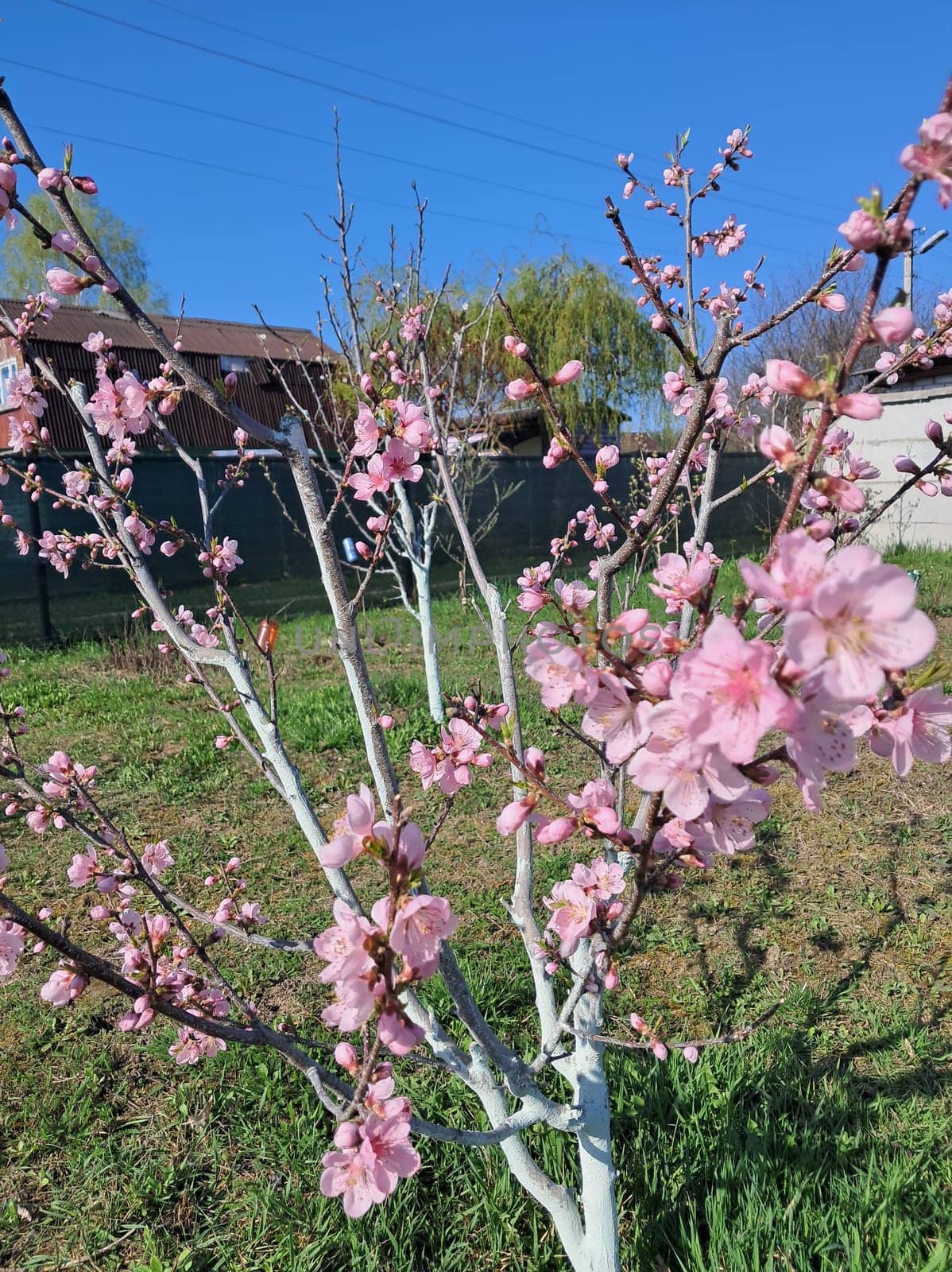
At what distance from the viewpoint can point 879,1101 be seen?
2127 millimetres

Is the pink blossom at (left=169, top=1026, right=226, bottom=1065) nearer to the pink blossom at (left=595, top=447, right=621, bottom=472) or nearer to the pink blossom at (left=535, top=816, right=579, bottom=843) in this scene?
the pink blossom at (left=535, top=816, right=579, bottom=843)

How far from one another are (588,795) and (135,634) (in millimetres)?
7271

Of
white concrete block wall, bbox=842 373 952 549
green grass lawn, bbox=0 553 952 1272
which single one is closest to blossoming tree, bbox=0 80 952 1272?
green grass lawn, bbox=0 553 952 1272

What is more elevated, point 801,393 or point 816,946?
point 801,393

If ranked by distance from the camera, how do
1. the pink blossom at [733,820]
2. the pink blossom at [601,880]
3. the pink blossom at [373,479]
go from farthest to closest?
1. the pink blossom at [373,479]
2. the pink blossom at [601,880]
3. the pink blossom at [733,820]

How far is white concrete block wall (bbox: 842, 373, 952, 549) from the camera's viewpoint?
12.0m

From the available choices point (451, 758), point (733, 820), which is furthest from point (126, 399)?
point (733, 820)

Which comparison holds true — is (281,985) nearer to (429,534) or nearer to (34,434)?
(34,434)

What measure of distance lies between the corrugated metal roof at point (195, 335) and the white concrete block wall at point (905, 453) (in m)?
11.9

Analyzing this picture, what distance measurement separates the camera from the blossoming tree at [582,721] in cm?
71

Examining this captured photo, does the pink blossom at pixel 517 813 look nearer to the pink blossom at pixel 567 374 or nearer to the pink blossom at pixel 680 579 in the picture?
the pink blossom at pixel 680 579

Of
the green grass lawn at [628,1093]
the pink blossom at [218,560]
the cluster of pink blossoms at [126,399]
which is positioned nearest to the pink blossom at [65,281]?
the cluster of pink blossoms at [126,399]

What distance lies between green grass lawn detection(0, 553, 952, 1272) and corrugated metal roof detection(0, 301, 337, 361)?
56.9ft

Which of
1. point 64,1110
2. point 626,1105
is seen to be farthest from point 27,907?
point 626,1105
